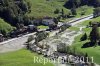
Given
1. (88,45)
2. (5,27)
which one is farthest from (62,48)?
(5,27)

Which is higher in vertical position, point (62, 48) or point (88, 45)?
point (62, 48)

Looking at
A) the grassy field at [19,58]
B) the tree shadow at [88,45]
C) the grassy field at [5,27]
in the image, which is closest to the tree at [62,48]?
the tree shadow at [88,45]

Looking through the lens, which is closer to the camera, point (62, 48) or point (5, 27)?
point (62, 48)

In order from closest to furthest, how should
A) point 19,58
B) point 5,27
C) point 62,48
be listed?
1. point 19,58
2. point 62,48
3. point 5,27

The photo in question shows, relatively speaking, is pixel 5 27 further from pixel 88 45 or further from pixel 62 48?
pixel 88 45

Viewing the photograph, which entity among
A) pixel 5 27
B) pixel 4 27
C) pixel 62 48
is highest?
pixel 4 27

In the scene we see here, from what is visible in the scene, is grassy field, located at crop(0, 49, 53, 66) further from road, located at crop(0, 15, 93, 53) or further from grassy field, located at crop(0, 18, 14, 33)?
grassy field, located at crop(0, 18, 14, 33)

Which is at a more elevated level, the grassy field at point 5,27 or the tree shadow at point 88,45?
the grassy field at point 5,27

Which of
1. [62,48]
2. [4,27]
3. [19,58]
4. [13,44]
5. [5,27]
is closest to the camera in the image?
[19,58]

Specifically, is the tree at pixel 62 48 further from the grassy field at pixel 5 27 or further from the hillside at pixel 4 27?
the grassy field at pixel 5 27

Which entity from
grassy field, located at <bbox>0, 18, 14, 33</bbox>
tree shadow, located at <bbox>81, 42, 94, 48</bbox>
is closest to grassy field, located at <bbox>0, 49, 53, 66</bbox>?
tree shadow, located at <bbox>81, 42, 94, 48</bbox>
